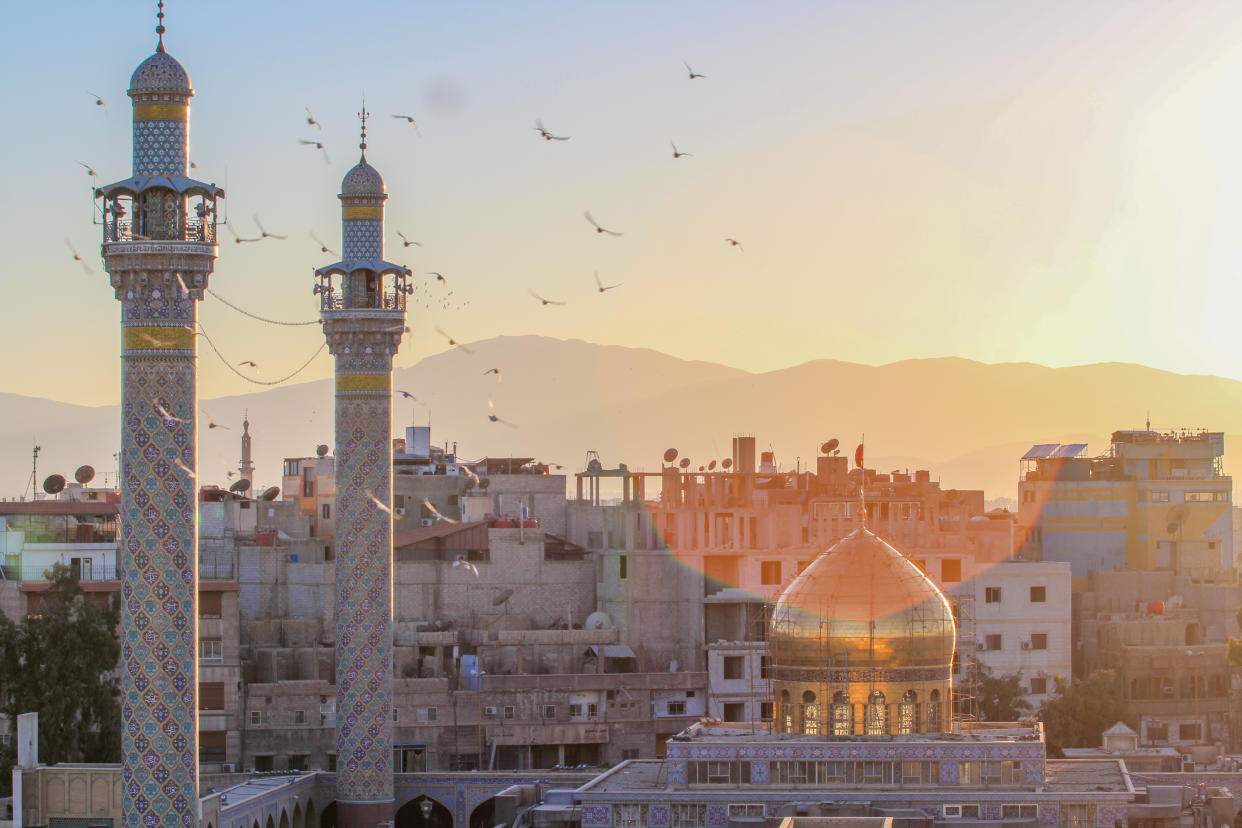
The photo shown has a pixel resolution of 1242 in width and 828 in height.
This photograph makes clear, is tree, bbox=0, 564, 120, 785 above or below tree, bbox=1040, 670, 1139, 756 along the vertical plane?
above

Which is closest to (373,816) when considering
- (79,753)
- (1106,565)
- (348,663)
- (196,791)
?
(348,663)

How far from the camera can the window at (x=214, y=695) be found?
50.1m

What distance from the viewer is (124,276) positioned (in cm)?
3203

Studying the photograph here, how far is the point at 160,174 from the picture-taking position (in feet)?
104

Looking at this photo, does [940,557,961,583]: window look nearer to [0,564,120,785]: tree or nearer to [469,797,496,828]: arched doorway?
[469,797,496,828]: arched doorway

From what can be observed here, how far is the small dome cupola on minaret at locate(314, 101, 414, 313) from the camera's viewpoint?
137 feet

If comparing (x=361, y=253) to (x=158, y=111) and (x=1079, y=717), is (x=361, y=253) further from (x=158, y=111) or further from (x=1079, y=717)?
(x=1079, y=717)

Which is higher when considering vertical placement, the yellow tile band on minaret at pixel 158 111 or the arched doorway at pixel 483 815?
the yellow tile band on minaret at pixel 158 111

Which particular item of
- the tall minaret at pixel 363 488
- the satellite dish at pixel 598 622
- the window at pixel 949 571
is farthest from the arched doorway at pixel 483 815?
the window at pixel 949 571

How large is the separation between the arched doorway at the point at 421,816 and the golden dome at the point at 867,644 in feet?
28.9

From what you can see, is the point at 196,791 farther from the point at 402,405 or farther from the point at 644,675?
the point at 402,405

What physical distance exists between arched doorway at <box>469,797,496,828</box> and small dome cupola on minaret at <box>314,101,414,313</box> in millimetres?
10087

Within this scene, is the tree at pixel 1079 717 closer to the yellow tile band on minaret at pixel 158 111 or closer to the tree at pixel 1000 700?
the tree at pixel 1000 700

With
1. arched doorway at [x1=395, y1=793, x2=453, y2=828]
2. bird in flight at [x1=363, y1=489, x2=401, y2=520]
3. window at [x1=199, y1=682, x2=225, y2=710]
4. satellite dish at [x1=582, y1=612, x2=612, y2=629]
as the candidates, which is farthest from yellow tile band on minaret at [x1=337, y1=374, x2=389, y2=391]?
satellite dish at [x1=582, y1=612, x2=612, y2=629]
